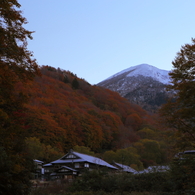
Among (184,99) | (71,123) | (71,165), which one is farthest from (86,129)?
(184,99)

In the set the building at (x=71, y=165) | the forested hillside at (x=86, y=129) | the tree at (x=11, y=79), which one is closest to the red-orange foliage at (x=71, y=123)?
the forested hillside at (x=86, y=129)

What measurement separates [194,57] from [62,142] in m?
49.1

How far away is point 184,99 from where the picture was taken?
1591 centimetres

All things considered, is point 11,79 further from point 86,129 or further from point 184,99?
point 86,129

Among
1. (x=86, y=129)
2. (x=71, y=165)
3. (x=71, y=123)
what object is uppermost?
(x=71, y=123)

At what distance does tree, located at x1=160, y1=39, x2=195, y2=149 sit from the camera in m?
15.5

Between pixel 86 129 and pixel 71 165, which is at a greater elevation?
pixel 86 129

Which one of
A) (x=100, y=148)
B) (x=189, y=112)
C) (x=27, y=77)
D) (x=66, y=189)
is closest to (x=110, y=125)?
(x=100, y=148)

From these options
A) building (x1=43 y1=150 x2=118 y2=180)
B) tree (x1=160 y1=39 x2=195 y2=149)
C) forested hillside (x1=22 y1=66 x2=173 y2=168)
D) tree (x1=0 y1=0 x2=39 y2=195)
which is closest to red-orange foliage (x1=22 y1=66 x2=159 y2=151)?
forested hillside (x1=22 y1=66 x2=173 y2=168)

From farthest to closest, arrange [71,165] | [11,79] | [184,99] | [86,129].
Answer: [86,129] < [71,165] < [184,99] < [11,79]

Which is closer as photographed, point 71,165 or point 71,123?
point 71,165

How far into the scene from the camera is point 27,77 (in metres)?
10.5

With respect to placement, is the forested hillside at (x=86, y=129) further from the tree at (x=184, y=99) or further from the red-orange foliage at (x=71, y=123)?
the tree at (x=184, y=99)

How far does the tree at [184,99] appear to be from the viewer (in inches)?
611
